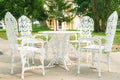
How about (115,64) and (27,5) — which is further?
(27,5)

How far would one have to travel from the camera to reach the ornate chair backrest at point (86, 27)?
28.3ft

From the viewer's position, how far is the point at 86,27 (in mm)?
8680

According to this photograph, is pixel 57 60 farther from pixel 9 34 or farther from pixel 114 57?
pixel 114 57

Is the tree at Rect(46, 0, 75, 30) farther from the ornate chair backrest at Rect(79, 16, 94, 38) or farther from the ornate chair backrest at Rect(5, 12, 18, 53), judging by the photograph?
the ornate chair backrest at Rect(5, 12, 18, 53)

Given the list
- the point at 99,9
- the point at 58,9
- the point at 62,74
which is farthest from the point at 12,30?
the point at 58,9

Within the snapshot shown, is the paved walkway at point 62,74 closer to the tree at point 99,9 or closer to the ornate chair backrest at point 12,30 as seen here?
the ornate chair backrest at point 12,30

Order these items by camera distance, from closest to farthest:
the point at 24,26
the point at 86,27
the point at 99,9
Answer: the point at 24,26, the point at 86,27, the point at 99,9

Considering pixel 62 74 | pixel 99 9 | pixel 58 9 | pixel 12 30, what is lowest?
pixel 62 74

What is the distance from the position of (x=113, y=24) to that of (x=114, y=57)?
2.68 meters

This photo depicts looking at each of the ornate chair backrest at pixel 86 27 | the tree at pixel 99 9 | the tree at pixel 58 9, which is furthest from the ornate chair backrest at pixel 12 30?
the tree at pixel 58 9

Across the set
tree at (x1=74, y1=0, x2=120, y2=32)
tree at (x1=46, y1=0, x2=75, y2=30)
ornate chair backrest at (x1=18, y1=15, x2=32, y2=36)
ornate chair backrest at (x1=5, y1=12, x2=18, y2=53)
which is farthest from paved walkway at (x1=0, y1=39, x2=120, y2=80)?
tree at (x1=46, y1=0, x2=75, y2=30)

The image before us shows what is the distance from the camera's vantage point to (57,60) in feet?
25.5

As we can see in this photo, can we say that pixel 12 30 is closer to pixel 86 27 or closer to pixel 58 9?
pixel 86 27

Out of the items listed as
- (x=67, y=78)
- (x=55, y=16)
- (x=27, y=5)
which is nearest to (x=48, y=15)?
(x=55, y=16)
